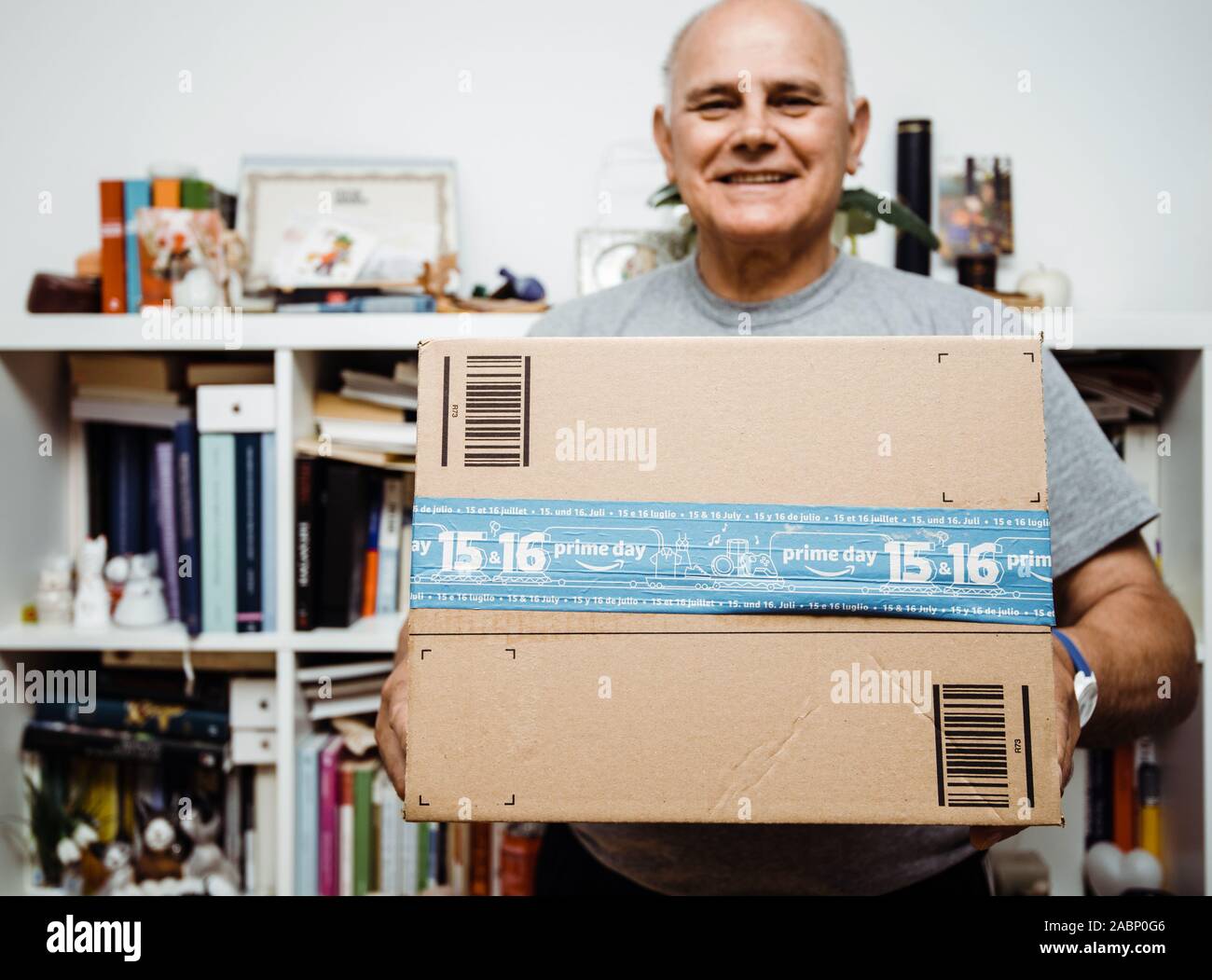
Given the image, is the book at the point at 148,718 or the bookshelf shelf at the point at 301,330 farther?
the book at the point at 148,718

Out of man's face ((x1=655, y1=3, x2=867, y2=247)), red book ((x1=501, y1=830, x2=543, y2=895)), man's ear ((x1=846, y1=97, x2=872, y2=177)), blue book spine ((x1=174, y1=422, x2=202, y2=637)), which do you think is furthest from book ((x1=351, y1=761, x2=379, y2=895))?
man's ear ((x1=846, y1=97, x2=872, y2=177))

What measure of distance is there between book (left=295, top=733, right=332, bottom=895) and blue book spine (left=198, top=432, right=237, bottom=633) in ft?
0.75

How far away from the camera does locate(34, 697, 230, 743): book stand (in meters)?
1.44

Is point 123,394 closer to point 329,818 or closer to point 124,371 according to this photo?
point 124,371

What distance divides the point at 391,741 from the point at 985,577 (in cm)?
50

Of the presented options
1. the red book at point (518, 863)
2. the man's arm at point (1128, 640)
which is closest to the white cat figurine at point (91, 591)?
the red book at point (518, 863)

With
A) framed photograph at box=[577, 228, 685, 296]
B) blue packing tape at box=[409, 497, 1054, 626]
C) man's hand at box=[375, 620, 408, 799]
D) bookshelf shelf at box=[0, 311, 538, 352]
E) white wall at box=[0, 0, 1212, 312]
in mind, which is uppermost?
white wall at box=[0, 0, 1212, 312]

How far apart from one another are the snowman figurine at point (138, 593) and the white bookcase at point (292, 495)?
0.02 meters

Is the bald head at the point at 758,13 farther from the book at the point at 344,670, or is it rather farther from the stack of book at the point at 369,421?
the book at the point at 344,670

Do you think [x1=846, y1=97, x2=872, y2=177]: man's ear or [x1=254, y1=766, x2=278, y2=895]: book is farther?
[x1=254, y1=766, x2=278, y2=895]: book

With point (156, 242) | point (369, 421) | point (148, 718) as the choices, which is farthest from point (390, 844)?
point (156, 242)

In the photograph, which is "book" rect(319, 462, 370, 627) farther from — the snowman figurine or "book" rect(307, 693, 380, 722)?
the snowman figurine

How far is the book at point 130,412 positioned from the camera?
1.43 meters
